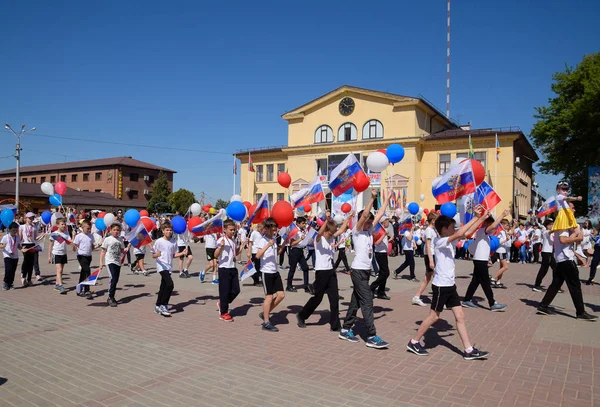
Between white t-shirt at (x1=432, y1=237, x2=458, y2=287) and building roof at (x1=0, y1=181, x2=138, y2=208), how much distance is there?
56.2 metres

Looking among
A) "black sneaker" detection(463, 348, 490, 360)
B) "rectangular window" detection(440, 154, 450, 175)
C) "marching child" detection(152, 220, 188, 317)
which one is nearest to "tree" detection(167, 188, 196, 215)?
"rectangular window" detection(440, 154, 450, 175)

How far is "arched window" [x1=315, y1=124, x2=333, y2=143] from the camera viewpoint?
1719 inches

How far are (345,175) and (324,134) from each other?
36966 millimetres

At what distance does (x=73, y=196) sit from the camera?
57.9 metres

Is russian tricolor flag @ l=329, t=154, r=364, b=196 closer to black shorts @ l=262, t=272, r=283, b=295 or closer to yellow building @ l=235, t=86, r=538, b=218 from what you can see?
black shorts @ l=262, t=272, r=283, b=295

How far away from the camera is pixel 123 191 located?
2680 inches

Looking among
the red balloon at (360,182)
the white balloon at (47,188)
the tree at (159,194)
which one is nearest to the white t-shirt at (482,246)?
the red balloon at (360,182)

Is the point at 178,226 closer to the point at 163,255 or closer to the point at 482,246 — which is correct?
the point at 163,255

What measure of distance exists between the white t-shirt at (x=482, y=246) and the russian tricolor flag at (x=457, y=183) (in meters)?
1.91

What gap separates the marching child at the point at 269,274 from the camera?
708 cm

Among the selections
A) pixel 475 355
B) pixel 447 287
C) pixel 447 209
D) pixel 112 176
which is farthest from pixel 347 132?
pixel 112 176

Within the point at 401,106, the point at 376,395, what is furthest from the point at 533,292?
the point at 401,106

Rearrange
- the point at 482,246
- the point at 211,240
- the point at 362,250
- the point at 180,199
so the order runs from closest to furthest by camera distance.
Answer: the point at 362,250 → the point at 482,246 → the point at 211,240 → the point at 180,199

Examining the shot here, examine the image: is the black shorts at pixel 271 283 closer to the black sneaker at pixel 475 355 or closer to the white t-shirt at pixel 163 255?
the white t-shirt at pixel 163 255
